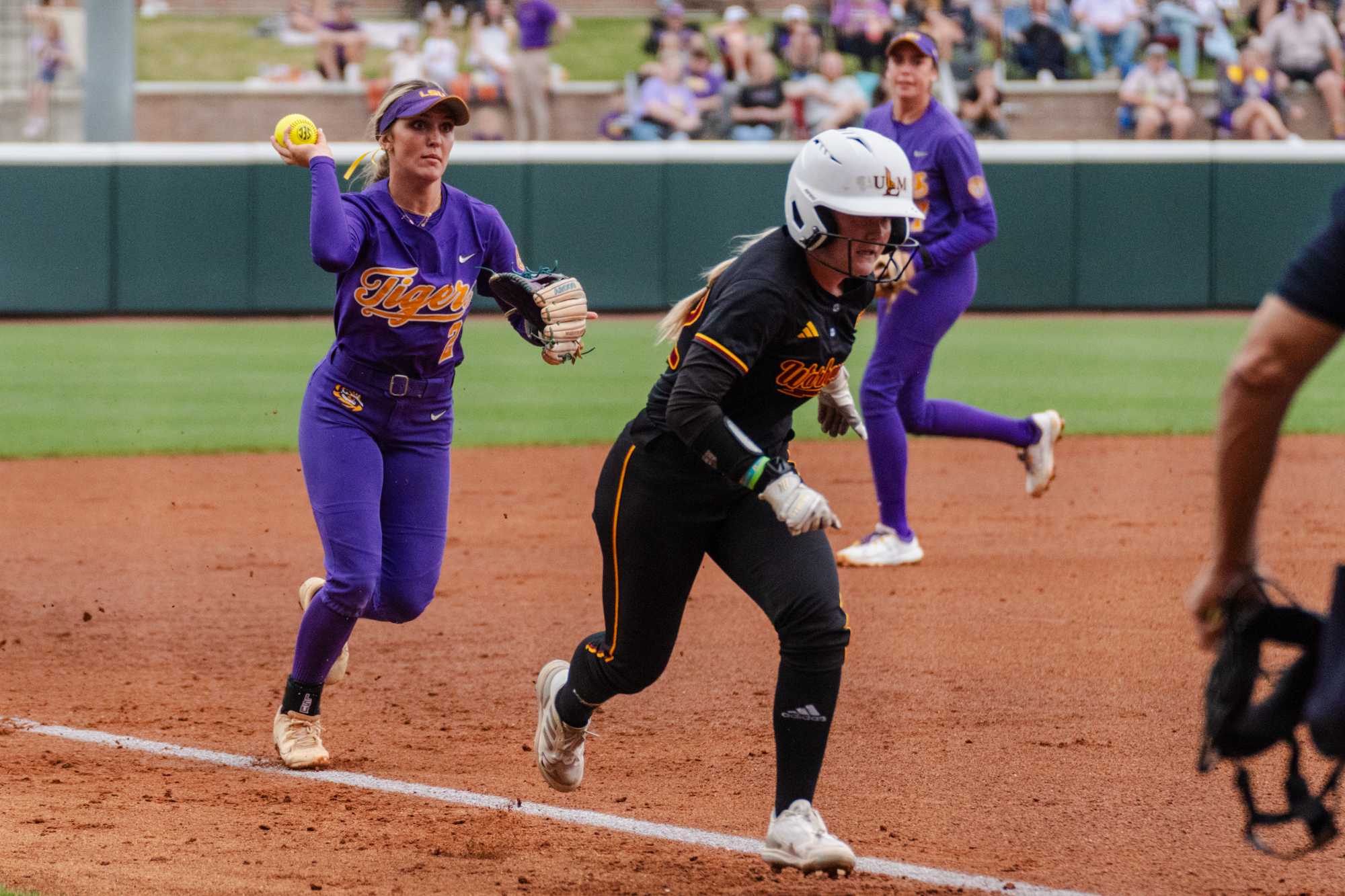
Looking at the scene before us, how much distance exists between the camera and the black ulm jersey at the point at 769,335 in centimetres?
385

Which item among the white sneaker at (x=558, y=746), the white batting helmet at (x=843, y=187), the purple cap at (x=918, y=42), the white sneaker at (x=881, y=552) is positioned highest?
the purple cap at (x=918, y=42)

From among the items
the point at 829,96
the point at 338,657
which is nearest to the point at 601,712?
the point at 338,657

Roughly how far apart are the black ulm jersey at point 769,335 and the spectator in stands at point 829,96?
50.4 feet

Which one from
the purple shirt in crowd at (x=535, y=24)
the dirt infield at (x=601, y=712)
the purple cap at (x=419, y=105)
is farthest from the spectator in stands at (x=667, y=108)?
the purple cap at (x=419, y=105)

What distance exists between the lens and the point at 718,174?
1762 centimetres

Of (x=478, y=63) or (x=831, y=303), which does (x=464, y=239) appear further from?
(x=478, y=63)

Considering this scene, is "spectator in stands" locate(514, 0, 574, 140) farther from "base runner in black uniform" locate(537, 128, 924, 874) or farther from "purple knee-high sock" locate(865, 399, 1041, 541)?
"base runner in black uniform" locate(537, 128, 924, 874)

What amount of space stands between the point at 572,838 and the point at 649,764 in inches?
27.0

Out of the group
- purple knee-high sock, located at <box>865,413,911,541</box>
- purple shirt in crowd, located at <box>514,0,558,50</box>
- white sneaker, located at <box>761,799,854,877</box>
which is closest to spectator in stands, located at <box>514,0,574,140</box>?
purple shirt in crowd, located at <box>514,0,558,50</box>

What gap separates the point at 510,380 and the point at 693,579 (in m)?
10.1

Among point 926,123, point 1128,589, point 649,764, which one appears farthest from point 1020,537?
point 649,764

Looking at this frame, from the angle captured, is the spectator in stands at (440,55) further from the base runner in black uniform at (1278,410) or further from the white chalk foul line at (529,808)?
the base runner in black uniform at (1278,410)

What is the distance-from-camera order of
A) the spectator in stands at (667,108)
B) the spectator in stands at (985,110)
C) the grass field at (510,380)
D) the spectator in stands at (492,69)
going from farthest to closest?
the spectator in stands at (492,69)
the spectator in stands at (667,108)
the spectator in stands at (985,110)
the grass field at (510,380)

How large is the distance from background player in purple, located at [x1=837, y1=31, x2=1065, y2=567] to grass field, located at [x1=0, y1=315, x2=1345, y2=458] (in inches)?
152
